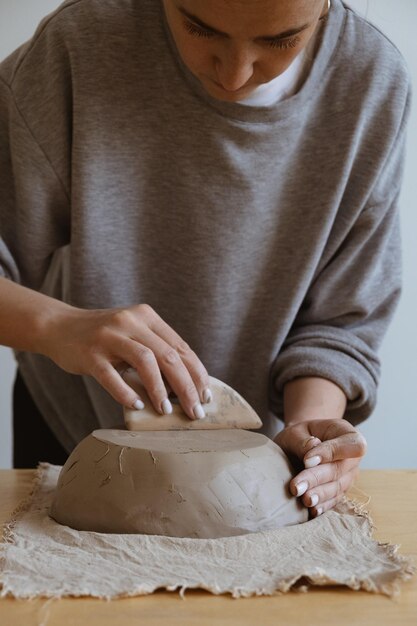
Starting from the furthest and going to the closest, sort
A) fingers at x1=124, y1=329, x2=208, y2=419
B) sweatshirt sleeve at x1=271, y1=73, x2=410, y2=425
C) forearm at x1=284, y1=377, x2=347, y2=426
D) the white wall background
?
the white wall background, sweatshirt sleeve at x1=271, y1=73, x2=410, y2=425, forearm at x1=284, y1=377, x2=347, y2=426, fingers at x1=124, y1=329, x2=208, y2=419

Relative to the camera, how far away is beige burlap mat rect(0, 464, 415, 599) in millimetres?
835

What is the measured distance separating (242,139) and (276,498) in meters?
0.57

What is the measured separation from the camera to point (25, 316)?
3.84 feet

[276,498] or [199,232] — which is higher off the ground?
[199,232]

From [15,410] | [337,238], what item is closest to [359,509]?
[337,238]

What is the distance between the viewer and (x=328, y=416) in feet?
4.09

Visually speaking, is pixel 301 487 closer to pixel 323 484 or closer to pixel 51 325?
pixel 323 484

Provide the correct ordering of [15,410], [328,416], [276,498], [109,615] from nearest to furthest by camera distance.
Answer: [109,615]
[276,498]
[328,416]
[15,410]

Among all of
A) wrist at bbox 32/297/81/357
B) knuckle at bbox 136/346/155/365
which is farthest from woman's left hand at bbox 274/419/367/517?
wrist at bbox 32/297/81/357

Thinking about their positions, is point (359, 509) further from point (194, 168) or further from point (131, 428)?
point (194, 168)

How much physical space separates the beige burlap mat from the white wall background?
1.24 metres

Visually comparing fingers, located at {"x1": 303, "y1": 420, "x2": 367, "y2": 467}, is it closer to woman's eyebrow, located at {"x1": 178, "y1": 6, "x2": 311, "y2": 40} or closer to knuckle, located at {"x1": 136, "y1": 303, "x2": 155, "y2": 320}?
knuckle, located at {"x1": 136, "y1": 303, "x2": 155, "y2": 320}

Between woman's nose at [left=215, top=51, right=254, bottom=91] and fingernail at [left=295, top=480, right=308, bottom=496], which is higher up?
woman's nose at [left=215, top=51, right=254, bottom=91]

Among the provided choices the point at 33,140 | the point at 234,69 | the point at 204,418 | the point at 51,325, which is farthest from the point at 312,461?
the point at 33,140
